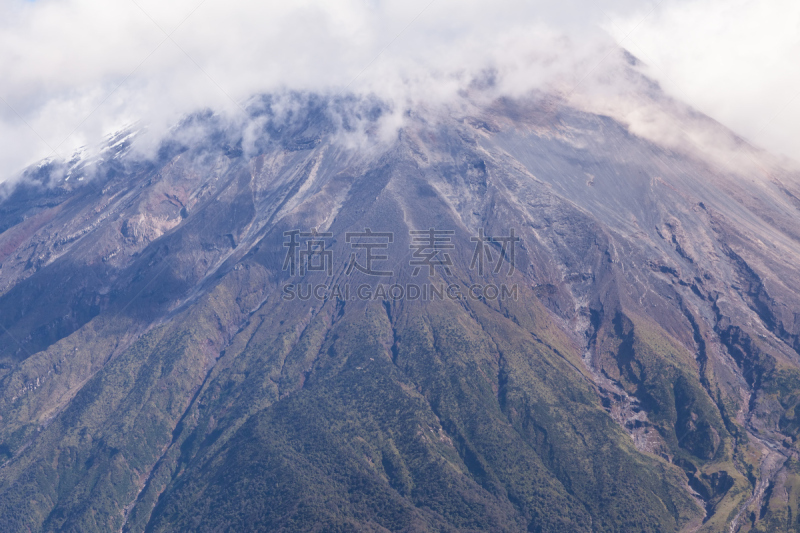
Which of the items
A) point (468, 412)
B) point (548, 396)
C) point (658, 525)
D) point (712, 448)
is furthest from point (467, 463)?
point (712, 448)

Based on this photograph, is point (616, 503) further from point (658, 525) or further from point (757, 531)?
point (757, 531)

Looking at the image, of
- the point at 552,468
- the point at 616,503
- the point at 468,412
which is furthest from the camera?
the point at 468,412

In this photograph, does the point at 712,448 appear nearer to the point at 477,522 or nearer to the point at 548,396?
the point at 548,396

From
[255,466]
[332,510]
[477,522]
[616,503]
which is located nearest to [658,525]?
[616,503]

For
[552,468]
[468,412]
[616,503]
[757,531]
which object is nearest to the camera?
[757,531]

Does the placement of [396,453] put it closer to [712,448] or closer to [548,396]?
[548,396]

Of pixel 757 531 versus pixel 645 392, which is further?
pixel 645 392

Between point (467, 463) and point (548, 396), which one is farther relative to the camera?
point (548, 396)

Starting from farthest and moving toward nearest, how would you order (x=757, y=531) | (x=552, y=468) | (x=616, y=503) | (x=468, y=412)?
(x=468, y=412) → (x=552, y=468) → (x=616, y=503) → (x=757, y=531)

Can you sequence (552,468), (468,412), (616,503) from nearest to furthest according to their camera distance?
(616,503) → (552,468) → (468,412)
